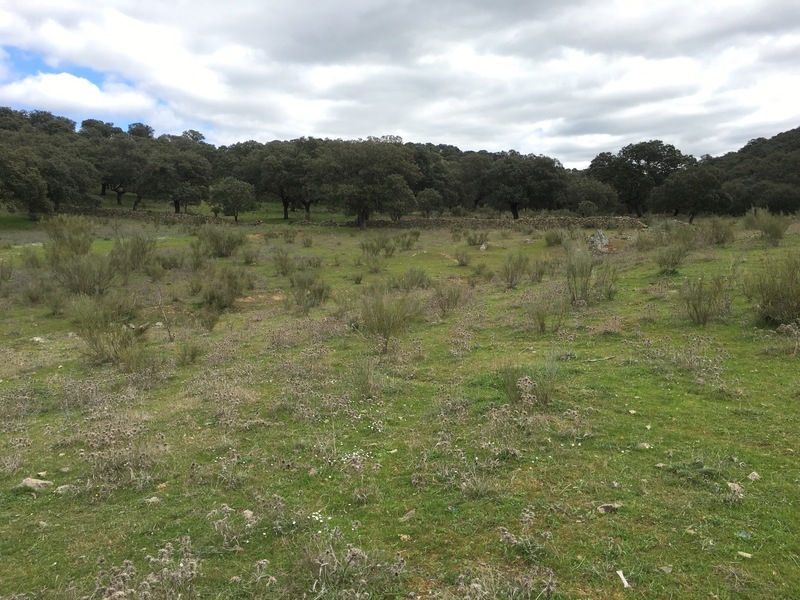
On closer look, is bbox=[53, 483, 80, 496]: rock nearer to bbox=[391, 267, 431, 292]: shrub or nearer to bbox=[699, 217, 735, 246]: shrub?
bbox=[391, 267, 431, 292]: shrub

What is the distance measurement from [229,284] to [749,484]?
13.9 m

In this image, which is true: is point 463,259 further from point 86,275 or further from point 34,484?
point 34,484

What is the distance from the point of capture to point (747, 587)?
8.70ft

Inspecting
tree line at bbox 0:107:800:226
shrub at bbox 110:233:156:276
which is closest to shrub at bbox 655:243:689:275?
shrub at bbox 110:233:156:276

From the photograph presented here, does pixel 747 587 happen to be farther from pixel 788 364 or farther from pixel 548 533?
pixel 788 364

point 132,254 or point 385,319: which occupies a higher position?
point 132,254

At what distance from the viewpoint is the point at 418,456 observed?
444 centimetres

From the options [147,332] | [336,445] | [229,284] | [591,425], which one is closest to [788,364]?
[591,425]

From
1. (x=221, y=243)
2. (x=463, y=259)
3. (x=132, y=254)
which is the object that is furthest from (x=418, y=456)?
(x=221, y=243)

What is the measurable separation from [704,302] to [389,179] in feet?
94.3

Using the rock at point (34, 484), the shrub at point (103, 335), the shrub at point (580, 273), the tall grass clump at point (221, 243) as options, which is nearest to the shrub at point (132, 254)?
the tall grass clump at point (221, 243)

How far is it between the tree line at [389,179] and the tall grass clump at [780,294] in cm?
2873

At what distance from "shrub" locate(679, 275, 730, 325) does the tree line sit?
91.7 feet

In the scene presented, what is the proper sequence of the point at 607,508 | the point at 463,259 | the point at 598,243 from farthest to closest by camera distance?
1. the point at 598,243
2. the point at 463,259
3. the point at 607,508
